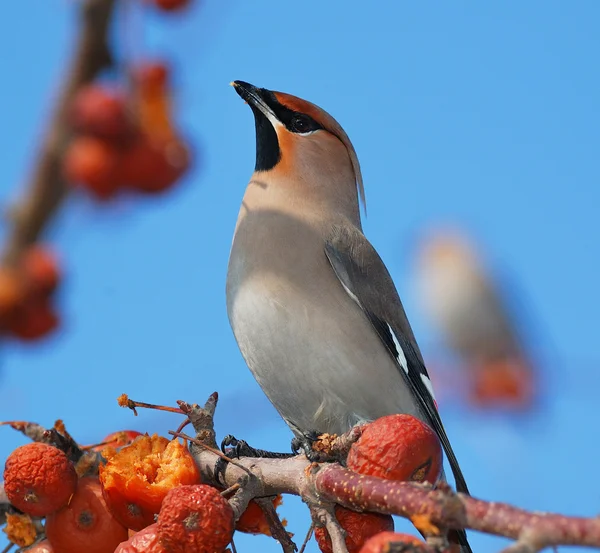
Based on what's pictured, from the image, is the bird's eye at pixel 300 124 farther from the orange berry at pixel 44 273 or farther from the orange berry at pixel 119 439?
the orange berry at pixel 44 273

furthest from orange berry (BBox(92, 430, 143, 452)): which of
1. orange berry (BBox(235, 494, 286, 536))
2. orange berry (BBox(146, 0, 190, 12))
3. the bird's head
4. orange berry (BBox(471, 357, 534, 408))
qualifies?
orange berry (BBox(471, 357, 534, 408))

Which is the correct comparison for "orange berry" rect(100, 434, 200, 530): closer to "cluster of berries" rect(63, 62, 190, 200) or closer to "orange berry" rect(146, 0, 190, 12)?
"cluster of berries" rect(63, 62, 190, 200)

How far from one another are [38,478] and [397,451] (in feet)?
2.91

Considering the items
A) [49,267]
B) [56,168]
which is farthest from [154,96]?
[56,168]

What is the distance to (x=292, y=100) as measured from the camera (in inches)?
175

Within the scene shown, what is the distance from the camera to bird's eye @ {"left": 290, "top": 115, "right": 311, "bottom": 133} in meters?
4.47

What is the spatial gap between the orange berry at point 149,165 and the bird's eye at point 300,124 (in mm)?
2161

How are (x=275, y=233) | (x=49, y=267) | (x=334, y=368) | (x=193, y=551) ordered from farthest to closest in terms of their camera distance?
(x=275, y=233) < (x=334, y=368) < (x=193, y=551) < (x=49, y=267)

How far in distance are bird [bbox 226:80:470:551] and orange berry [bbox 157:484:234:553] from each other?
1.32 metres

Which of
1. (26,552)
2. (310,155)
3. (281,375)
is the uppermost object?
(310,155)

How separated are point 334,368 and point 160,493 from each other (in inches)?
50.3

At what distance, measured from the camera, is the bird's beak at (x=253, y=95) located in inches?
174

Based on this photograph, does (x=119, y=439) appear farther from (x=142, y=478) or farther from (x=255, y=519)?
(x=255, y=519)

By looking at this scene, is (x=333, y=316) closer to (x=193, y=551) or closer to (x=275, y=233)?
(x=275, y=233)
